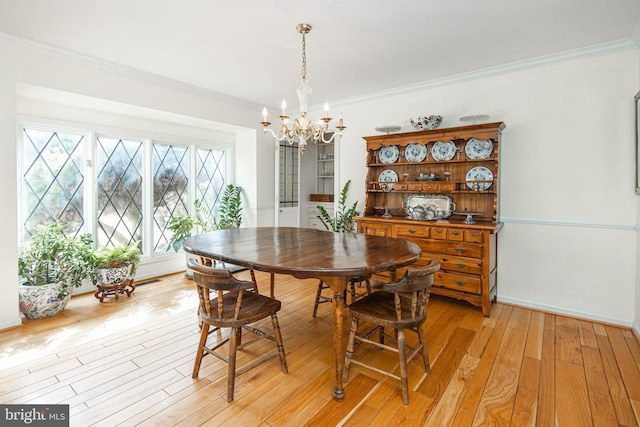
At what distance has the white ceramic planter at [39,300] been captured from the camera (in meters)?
2.99

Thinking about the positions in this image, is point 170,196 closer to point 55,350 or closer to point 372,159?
point 55,350

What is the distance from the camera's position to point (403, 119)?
4.15 m

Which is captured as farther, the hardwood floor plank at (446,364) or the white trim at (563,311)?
the white trim at (563,311)

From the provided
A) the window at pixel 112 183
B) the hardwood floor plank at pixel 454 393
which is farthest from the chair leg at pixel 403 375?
the window at pixel 112 183

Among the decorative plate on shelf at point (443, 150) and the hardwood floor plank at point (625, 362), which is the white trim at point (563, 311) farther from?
the decorative plate on shelf at point (443, 150)

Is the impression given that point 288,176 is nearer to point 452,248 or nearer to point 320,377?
point 452,248

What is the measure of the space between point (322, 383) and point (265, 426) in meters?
0.47

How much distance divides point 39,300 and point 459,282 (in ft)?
13.1

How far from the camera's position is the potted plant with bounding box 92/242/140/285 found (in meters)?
3.50

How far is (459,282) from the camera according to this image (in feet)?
10.7

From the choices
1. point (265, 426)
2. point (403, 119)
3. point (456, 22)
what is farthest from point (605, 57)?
point (265, 426)

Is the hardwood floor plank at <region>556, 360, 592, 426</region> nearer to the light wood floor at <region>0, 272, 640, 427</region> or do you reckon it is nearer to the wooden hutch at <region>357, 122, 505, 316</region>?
the light wood floor at <region>0, 272, 640, 427</region>

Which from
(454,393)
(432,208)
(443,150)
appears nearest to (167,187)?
(432,208)

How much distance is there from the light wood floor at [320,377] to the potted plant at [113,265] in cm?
49
